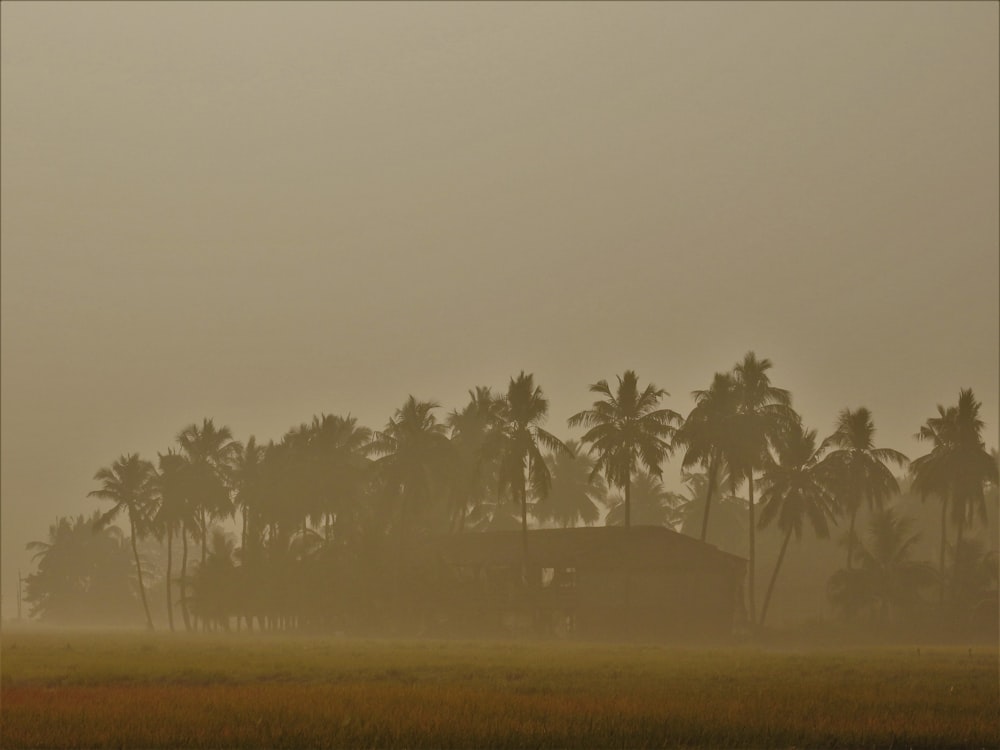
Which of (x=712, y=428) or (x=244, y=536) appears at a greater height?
(x=712, y=428)

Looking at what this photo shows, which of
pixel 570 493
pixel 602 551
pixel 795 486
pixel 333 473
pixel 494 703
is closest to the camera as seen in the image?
pixel 494 703

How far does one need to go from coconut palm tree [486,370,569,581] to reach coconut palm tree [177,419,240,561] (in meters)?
29.3

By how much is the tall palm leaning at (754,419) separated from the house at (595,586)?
5.59 meters

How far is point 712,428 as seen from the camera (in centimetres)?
6956

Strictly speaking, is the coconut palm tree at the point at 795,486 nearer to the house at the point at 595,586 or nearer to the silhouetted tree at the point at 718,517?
the house at the point at 595,586

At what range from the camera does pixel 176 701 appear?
69.6 ft

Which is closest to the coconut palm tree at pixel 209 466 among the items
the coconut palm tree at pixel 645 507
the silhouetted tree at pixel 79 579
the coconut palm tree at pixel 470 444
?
the coconut palm tree at pixel 470 444

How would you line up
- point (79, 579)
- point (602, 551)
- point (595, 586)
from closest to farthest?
1. point (595, 586)
2. point (602, 551)
3. point (79, 579)

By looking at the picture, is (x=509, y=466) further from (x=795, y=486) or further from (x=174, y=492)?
(x=174, y=492)

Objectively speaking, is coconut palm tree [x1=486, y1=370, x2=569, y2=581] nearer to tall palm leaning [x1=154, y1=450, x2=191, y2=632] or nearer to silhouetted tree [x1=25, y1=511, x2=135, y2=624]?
tall palm leaning [x1=154, y1=450, x2=191, y2=632]

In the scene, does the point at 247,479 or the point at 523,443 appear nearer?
the point at 523,443

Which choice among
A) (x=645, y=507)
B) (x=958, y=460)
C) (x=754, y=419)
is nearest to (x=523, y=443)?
(x=754, y=419)

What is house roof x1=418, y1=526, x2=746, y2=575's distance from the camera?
64312mm

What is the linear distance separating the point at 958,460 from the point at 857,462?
6.27 m
